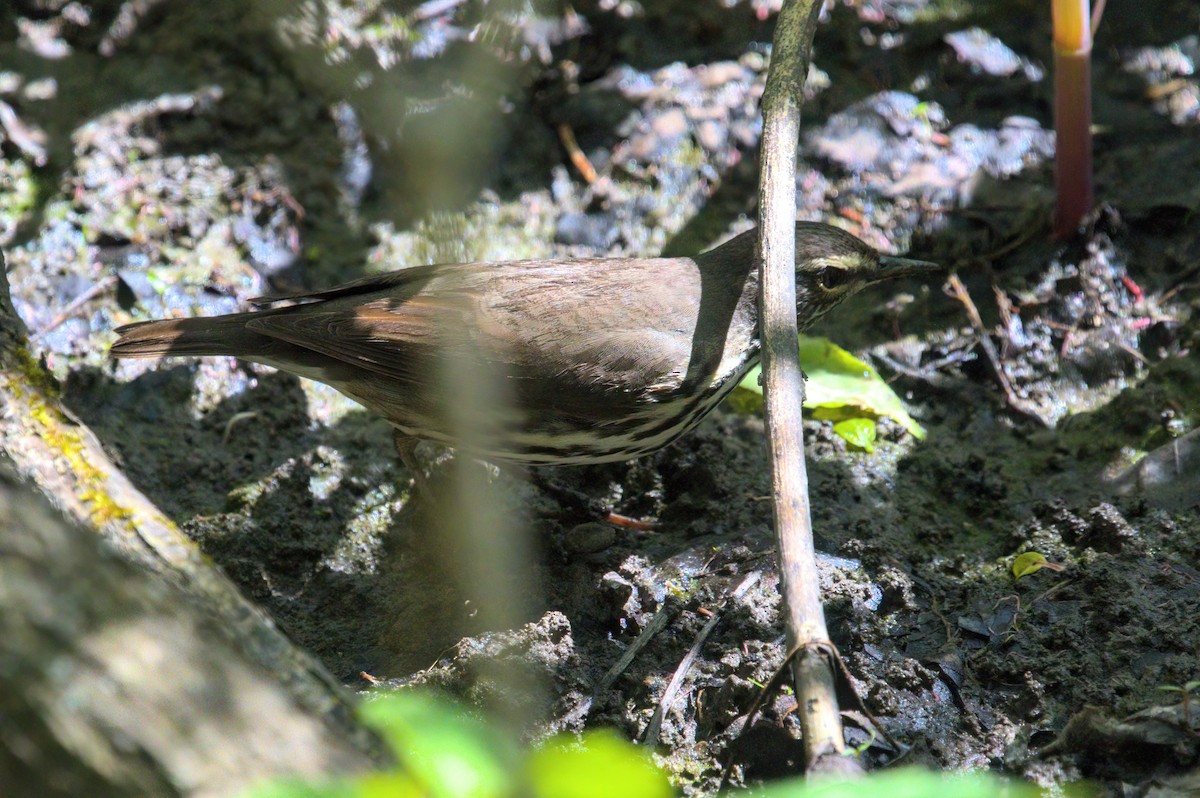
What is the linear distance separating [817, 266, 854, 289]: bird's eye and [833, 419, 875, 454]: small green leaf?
0.60 m

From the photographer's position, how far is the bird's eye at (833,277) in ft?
13.7

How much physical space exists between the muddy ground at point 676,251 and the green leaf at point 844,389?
130 mm

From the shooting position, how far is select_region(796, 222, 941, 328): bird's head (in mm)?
4148

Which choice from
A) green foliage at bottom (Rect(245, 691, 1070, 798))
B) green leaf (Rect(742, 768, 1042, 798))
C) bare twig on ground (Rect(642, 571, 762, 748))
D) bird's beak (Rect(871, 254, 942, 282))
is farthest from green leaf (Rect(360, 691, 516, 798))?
bird's beak (Rect(871, 254, 942, 282))

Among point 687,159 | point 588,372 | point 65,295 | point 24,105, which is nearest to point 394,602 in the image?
point 588,372

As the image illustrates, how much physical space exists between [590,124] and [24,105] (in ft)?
10.1

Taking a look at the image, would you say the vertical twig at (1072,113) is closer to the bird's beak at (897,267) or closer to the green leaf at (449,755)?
the bird's beak at (897,267)

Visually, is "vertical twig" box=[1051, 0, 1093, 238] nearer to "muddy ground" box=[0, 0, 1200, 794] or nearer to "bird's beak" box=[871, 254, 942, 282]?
"muddy ground" box=[0, 0, 1200, 794]

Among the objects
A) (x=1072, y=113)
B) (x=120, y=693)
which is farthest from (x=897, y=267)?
(x=120, y=693)

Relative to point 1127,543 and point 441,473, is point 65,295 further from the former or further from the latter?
point 1127,543

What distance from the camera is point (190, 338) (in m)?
4.08

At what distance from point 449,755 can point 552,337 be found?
8.32 ft

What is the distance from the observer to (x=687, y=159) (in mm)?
5598

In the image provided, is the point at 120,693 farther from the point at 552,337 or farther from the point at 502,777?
the point at 552,337
